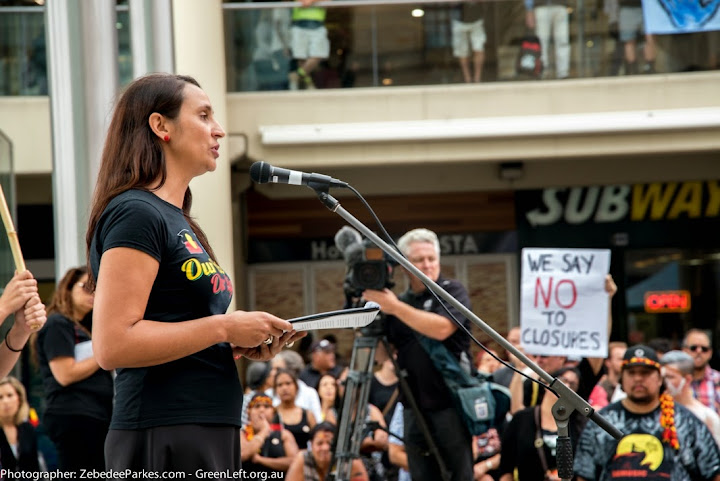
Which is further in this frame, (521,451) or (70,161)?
(521,451)

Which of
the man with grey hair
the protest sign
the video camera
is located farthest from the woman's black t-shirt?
the man with grey hair

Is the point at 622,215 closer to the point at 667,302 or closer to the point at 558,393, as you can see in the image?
the point at 667,302

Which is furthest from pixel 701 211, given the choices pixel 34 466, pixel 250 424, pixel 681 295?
pixel 34 466

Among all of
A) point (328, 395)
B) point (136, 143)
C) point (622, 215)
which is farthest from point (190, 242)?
point (622, 215)

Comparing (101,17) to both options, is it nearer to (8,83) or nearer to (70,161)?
(70,161)

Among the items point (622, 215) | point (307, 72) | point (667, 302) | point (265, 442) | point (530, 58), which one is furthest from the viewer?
point (667, 302)

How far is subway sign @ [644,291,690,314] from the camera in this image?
14367mm

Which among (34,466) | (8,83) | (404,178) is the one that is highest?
(8,83)

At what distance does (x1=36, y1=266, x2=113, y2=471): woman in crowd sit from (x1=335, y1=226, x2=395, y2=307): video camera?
3.88ft

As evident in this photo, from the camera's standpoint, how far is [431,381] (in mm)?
5188

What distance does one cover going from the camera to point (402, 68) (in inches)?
470

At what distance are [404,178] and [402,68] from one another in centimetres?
238

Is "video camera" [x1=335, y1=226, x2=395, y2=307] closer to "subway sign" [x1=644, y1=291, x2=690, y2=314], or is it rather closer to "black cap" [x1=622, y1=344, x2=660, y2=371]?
"black cap" [x1=622, y1=344, x2=660, y2=371]

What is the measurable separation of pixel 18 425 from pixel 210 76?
487cm
